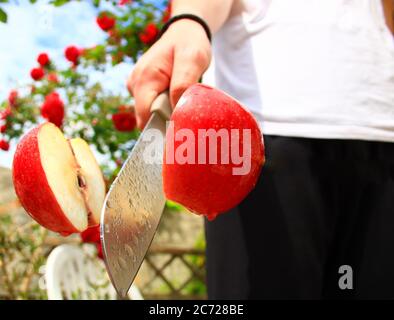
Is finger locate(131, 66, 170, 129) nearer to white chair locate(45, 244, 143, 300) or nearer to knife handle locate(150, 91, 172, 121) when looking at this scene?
knife handle locate(150, 91, 172, 121)

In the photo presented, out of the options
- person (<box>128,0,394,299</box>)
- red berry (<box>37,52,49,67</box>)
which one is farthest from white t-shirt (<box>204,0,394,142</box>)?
red berry (<box>37,52,49,67</box>)

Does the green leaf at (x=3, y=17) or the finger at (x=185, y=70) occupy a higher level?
the green leaf at (x=3, y=17)

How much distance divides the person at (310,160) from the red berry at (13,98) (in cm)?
266

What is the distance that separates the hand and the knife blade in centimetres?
2

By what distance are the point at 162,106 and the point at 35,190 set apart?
18 cm

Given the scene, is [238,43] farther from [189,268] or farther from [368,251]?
[189,268]

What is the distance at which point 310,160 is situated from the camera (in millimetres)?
840

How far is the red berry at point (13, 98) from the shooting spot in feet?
10.7

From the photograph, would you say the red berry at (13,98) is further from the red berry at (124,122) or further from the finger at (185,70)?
the finger at (185,70)

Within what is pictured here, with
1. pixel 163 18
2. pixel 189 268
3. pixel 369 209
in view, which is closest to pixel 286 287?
pixel 369 209

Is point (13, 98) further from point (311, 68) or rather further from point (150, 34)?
point (311, 68)

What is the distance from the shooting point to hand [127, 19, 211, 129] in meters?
0.65

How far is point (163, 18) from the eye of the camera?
103 inches

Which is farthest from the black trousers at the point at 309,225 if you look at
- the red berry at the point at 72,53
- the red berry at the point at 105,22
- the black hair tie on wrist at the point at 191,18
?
the red berry at the point at 72,53
